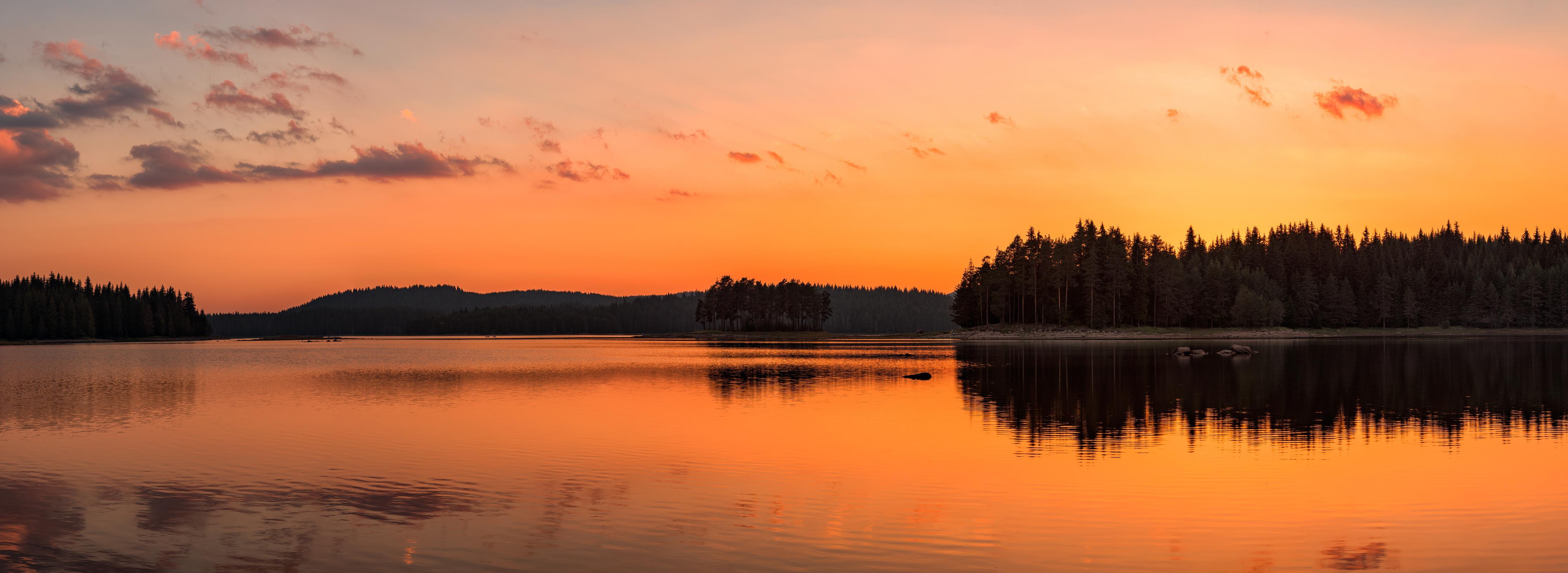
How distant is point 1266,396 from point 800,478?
31.5 metres

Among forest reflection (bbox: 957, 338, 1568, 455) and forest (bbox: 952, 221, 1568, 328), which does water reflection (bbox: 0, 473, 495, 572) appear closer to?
forest reflection (bbox: 957, 338, 1568, 455)

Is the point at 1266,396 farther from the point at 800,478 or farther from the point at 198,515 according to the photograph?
the point at 198,515

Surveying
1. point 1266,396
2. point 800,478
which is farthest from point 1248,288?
point 800,478

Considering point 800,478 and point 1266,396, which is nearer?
point 800,478

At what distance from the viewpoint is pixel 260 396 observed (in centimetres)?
5234

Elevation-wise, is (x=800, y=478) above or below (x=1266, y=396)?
below

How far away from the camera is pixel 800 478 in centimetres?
2381

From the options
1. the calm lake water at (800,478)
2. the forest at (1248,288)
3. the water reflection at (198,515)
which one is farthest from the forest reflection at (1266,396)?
the forest at (1248,288)

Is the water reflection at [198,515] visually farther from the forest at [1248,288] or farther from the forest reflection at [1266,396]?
the forest at [1248,288]

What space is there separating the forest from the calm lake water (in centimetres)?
10742

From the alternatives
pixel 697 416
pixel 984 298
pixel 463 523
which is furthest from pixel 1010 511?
pixel 984 298

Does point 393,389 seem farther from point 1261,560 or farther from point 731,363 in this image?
point 1261,560

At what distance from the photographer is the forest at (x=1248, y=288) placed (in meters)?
163

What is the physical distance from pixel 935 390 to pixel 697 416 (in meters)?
16.8
